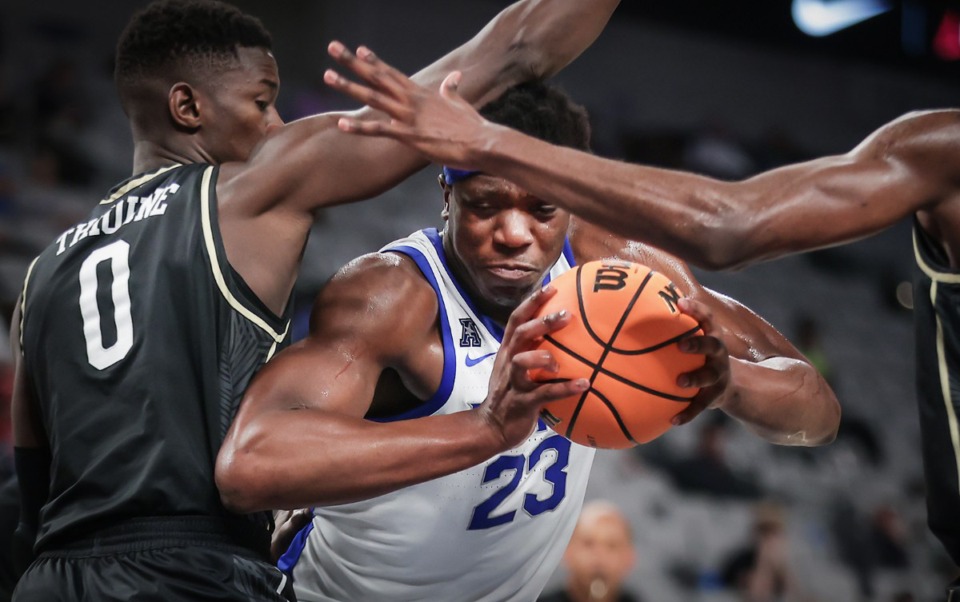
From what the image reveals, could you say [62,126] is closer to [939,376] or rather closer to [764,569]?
[764,569]

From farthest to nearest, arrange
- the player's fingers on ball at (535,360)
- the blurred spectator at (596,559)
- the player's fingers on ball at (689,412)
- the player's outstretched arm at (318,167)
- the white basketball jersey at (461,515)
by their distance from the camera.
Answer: the blurred spectator at (596,559) < the white basketball jersey at (461,515) < the player's outstretched arm at (318,167) < the player's fingers on ball at (689,412) < the player's fingers on ball at (535,360)

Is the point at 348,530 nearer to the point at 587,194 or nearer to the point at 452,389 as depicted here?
the point at 452,389

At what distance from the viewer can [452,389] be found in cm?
349

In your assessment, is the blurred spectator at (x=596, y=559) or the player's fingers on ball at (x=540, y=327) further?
the blurred spectator at (x=596, y=559)

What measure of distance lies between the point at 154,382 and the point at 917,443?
11.4 meters

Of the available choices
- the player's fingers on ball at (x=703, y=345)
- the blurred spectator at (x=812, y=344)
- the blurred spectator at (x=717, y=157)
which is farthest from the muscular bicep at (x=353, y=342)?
the blurred spectator at (x=717, y=157)

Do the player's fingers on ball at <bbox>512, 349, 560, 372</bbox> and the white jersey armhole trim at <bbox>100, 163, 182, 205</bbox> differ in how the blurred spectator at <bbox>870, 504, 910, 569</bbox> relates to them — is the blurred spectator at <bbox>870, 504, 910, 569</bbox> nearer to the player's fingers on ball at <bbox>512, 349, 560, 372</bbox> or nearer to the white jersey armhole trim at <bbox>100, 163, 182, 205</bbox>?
the player's fingers on ball at <bbox>512, 349, 560, 372</bbox>

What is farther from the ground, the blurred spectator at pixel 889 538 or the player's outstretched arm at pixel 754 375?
the player's outstretched arm at pixel 754 375

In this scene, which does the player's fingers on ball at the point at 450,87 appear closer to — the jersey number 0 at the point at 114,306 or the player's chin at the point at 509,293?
the player's chin at the point at 509,293

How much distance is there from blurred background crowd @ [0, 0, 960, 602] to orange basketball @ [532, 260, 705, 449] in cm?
474

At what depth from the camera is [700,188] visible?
279 cm

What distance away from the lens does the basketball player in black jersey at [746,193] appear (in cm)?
276

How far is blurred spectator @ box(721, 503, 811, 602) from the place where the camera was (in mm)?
9766

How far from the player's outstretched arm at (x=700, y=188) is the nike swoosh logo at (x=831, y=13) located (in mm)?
11734
